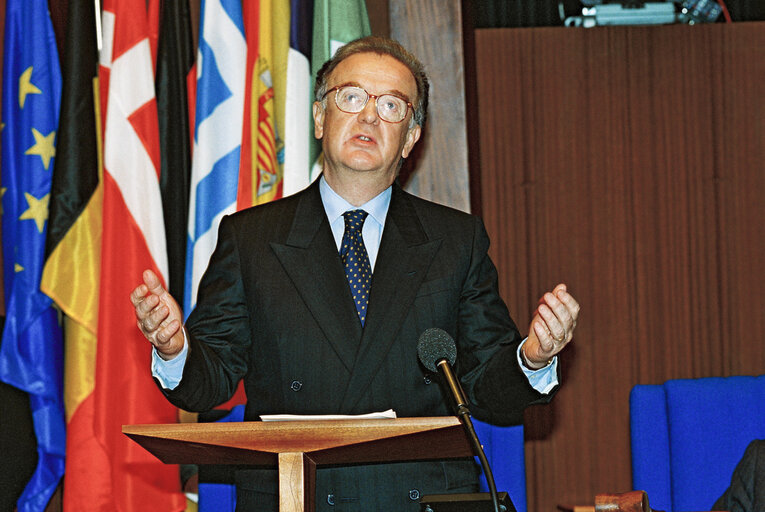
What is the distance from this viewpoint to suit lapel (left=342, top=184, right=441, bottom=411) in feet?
7.36

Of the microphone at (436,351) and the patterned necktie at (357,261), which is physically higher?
the patterned necktie at (357,261)

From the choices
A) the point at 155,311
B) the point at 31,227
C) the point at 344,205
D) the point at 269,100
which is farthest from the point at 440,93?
the point at 155,311

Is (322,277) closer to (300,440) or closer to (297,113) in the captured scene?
(300,440)

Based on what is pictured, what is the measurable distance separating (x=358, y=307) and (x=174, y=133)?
1.62 meters

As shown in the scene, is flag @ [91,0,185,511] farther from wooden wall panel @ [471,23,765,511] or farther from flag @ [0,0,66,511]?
wooden wall panel @ [471,23,765,511]

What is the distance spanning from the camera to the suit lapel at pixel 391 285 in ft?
7.36

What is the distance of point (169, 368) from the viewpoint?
6.49 feet

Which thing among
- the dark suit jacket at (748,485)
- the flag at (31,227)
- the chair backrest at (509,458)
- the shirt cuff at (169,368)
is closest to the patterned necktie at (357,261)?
the shirt cuff at (169,368)

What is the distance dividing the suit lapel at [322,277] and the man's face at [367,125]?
0.60 ft

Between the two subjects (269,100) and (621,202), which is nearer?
Result: (269,100)

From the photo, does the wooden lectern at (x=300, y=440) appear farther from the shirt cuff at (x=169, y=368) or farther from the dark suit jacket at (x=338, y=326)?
the dark suit jacket at (x=338, y=326)

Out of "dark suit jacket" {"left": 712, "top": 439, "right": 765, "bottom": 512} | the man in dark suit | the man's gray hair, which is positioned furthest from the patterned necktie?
"dark suit jacket" {"left": 712, "top": 439, "right": 765, "bottom": 512}

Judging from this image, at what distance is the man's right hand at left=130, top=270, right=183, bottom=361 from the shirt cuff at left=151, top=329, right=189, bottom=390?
104 millimetres

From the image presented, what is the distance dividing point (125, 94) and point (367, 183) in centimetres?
138
